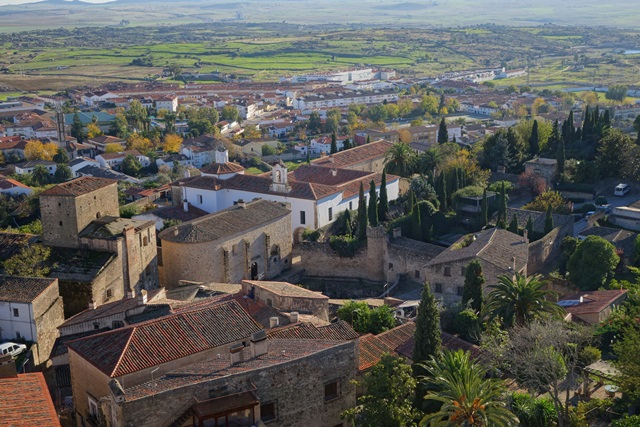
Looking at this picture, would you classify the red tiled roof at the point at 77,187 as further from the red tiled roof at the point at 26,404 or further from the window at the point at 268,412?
the window at the point at 268,412

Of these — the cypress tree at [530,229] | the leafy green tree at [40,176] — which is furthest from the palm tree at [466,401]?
the leafy green tree at [40,176]

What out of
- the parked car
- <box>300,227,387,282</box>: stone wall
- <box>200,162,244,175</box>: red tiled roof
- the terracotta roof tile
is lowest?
<box>300,227,387,282</box>: stone wall

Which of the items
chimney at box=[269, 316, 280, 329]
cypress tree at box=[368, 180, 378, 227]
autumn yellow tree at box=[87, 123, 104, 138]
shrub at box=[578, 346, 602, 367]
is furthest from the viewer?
autumn yellow tree at box=[87, 123, 104, 138]

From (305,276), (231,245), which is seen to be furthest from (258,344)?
(305,276)

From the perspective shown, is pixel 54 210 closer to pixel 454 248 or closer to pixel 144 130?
pixel 454 248

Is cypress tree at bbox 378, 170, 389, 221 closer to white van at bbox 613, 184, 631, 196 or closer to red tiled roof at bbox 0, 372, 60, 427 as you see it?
white van at bbox 613, 184, 631, 196

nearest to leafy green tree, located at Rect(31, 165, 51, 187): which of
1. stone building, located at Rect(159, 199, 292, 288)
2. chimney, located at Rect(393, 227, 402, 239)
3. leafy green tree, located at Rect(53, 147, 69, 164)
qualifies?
leafy green tree, located at Rect(53, 147, 69, 164)
